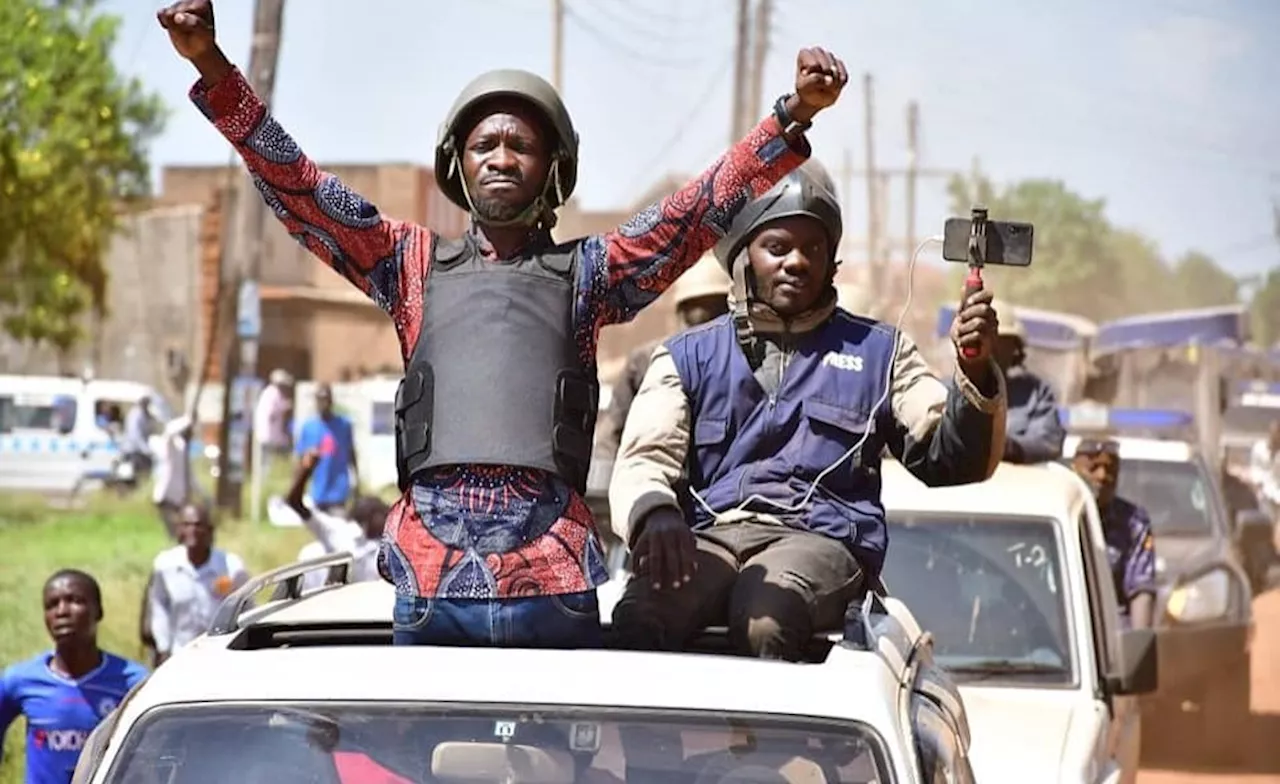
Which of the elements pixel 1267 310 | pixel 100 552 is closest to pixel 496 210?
pixel 100 552

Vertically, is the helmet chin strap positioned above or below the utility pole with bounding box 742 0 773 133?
below

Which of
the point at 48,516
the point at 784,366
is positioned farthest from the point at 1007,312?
the point at 48,516

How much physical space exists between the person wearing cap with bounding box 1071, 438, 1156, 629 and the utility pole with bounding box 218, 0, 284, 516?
39.1ft

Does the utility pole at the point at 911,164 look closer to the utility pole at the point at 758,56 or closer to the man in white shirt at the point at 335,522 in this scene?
the utility pole at the point at 758,56

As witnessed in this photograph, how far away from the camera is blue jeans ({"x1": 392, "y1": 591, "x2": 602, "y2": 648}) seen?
3.94 meters

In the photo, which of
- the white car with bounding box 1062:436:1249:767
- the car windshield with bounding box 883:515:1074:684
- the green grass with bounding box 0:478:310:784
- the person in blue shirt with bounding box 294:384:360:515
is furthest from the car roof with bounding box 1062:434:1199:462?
the car windshield with bounding box 883:515:1074:684

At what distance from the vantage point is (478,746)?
3.51 metres

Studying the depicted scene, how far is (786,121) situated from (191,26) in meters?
1.03

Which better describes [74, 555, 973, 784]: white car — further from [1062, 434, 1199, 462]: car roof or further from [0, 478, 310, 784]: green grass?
[1062, 434, 1199, 462]: car roof

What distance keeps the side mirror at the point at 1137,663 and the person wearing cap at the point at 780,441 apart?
2107 millimetres

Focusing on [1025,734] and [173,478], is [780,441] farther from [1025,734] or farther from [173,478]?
[173,478]

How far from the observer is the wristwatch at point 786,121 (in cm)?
419

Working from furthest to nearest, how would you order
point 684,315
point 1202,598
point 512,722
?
point 1202,598 < point 684,315 < point 512,722

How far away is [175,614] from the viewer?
10523mm
